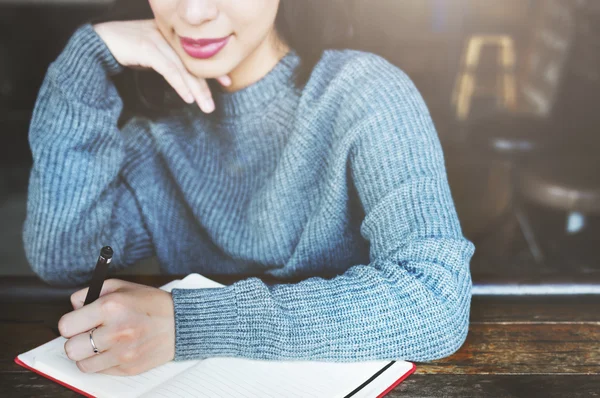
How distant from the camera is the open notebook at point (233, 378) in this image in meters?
0.78

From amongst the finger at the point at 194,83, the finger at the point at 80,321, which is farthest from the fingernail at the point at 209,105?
the finger at the point at 80,321

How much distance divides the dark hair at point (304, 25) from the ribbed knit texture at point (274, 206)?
2 centimetres

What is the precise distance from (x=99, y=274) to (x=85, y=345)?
3.7 inches

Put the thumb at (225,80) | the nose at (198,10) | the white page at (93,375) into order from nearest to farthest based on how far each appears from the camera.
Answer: the white page at (93,375) → the nose at (198,10) → the thumb at (225,80)

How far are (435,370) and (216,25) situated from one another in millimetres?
696

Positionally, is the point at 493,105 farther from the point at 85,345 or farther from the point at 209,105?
the point at 85,345

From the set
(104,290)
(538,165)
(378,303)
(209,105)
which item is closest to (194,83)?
(209,105)

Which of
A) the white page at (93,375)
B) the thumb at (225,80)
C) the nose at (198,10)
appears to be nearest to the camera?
the white page at (93,375)

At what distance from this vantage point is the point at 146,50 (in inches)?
44.9

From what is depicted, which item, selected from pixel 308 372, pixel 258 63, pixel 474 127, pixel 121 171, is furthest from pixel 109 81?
pixel 474 127

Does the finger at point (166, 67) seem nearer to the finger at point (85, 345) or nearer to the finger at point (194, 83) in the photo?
Result: the finger at point (194, 83)

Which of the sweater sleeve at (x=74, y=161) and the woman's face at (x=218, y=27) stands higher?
the woman's face at (x=218, y=27)

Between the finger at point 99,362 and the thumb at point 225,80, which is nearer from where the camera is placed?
the finger at point 99,362

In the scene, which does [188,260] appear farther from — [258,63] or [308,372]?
[308,372]
